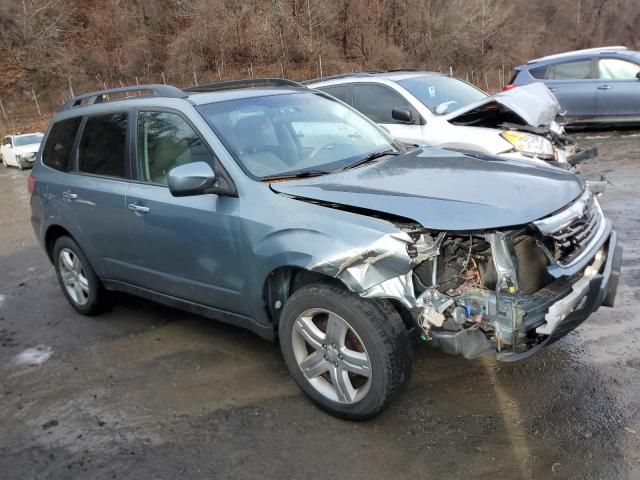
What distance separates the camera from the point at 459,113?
7.06 m

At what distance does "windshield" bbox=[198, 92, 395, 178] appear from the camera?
3.72 metres

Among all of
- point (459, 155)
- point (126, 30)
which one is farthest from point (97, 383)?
point (126, 30)

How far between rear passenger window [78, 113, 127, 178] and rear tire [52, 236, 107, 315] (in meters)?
0.73

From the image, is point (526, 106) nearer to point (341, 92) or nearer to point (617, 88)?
point (341, 92)

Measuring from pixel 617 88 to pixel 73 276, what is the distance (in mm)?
10846

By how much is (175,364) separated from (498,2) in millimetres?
46042

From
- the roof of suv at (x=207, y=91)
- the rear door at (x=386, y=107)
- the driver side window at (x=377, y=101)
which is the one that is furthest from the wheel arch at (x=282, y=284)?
the driver side window at (x=377, y=101)

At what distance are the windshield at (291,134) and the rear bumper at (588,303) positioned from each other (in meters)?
1.61

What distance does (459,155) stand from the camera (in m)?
3.92

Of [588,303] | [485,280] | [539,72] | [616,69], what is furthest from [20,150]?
[588,303]

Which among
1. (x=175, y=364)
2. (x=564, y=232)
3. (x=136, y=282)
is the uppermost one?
(x=564, y=232)

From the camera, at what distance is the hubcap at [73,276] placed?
5.07 meters

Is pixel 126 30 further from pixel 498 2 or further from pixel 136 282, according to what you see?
pixel 136 282

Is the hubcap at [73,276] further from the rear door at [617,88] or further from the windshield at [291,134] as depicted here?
the rear door at [617,88]
